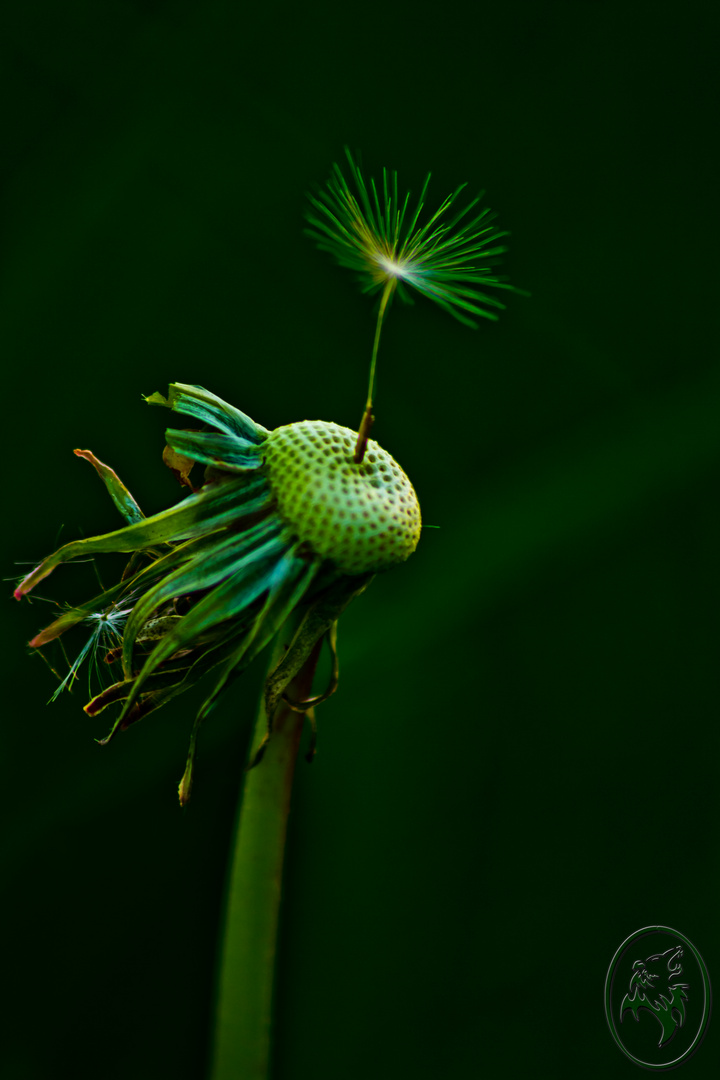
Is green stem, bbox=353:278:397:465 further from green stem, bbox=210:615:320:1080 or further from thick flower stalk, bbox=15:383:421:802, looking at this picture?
green stem, bbox=210:615:320:1080

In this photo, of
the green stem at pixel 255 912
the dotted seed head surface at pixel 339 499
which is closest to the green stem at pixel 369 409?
the dotted seed head surface at pixel 339 499

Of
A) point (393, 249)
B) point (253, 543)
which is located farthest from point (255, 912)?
point (393, 249)

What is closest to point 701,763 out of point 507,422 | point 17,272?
point 507,422

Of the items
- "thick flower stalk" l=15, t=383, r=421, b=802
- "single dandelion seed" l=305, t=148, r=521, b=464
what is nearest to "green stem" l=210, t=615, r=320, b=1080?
"thick flower stalk" l=15, t=383, r=421, b=802

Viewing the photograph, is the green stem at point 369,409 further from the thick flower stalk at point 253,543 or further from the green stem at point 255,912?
the green stem at point 255,912

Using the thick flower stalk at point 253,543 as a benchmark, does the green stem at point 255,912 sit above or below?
below

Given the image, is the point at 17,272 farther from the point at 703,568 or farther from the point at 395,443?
the point at 703,568

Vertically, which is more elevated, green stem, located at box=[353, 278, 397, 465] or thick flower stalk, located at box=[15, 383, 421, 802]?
green stem, located at box=[353, 278, 397, 465]
